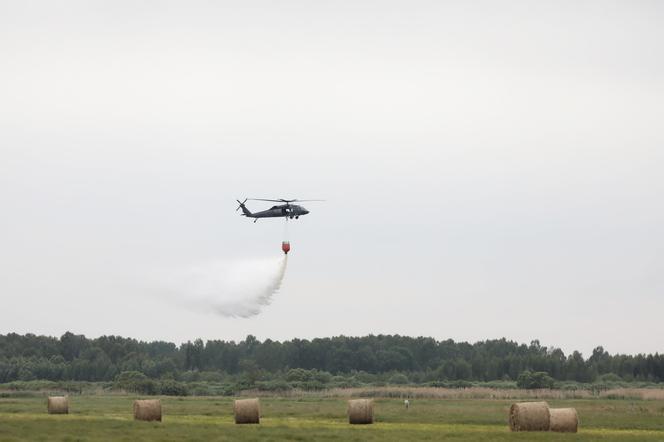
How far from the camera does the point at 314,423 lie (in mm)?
55938

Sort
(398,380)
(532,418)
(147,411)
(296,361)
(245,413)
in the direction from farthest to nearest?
1. (296,361)
2. (398,380)
3. (147,411)
4. (245,413)
5. (532,418)

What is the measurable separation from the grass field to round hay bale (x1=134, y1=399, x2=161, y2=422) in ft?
1.84

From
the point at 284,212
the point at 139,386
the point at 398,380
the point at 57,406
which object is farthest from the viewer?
the point at 398,380

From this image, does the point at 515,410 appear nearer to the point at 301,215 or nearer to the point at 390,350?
the point at 301,215

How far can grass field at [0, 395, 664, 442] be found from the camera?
150 ft

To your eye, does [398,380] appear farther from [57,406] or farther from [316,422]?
[316,422]

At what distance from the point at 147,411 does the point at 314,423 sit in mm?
7400

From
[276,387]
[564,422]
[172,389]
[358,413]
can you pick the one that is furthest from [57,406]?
[276,387]

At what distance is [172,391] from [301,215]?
93.4 feet

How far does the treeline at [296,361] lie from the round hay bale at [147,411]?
83.3 metres

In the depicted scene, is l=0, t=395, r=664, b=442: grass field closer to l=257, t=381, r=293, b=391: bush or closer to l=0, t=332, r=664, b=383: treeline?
l=257, t=381, r=293, b=391: bush

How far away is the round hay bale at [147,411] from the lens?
5522 cm

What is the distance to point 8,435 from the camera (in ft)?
146

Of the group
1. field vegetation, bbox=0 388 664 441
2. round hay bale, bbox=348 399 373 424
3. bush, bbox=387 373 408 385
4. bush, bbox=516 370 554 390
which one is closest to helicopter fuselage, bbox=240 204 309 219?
field vegetation, bbox=0 388 664 441
